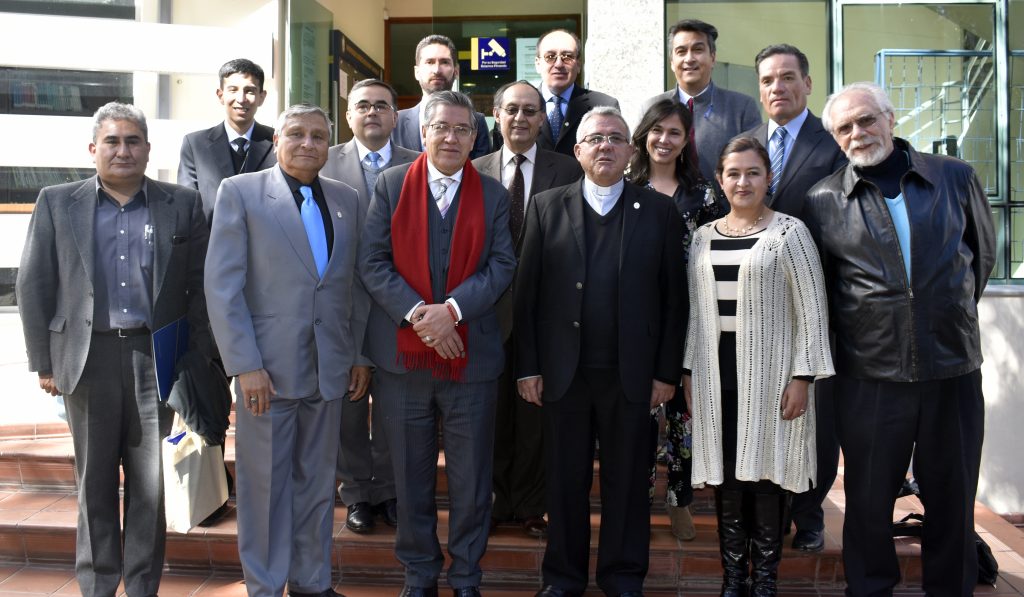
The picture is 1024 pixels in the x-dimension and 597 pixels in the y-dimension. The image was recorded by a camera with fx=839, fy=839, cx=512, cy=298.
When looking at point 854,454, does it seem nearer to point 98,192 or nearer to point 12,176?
point 98,192

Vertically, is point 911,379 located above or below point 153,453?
above

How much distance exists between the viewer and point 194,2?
5898 mm

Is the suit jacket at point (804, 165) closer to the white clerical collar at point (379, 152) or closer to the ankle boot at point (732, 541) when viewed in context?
the ankle boot at point (732, 541)

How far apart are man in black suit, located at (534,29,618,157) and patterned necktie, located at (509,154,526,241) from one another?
42cm

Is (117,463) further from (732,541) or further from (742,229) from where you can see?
(742,229)

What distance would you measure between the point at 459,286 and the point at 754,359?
113 cm

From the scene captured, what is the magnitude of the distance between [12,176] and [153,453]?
3182 mm

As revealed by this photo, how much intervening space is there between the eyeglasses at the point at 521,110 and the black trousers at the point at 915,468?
171 cm

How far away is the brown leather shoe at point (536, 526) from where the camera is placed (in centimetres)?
383

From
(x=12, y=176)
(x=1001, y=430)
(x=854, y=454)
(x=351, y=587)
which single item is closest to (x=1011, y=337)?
(x=1001, y=430)

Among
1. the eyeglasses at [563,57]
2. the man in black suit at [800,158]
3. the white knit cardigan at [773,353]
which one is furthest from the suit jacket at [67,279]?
the man in black suit at [800,158]

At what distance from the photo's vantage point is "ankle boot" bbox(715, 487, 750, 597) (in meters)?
3.25

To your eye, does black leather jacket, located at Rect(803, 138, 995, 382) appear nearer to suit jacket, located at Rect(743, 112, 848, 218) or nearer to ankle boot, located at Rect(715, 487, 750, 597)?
suit jacket, located at Rect(743, 112, 848, 218)

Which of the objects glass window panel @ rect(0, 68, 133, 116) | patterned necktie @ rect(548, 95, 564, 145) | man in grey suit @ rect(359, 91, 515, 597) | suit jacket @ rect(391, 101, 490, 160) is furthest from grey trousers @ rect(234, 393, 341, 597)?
glass window panel @ rect(0, 68, 133, 116)
